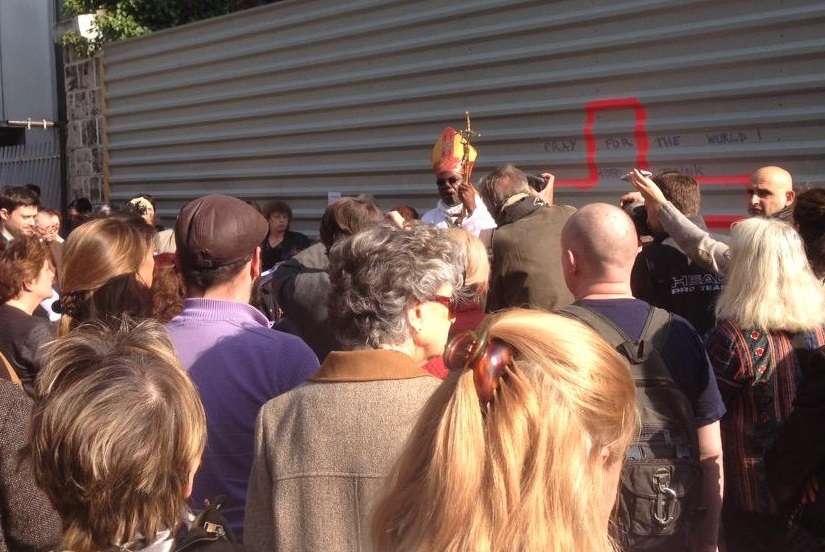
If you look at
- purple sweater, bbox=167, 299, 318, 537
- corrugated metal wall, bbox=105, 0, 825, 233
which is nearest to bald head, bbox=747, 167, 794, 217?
corrugated metal wall, bbox=105, 0, 825, 233

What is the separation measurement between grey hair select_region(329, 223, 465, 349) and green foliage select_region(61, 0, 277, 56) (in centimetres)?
1046

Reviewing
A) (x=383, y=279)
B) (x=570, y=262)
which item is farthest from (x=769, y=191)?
(x=383, y=279)

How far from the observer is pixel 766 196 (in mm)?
5664

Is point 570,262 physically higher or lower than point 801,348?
higher

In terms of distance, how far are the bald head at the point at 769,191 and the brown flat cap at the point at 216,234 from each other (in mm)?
3403

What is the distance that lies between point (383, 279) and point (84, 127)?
11566 mm

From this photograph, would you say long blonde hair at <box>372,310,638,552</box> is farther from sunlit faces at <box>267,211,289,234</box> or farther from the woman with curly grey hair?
sunlit faces at <box>267,211,289,234</box>

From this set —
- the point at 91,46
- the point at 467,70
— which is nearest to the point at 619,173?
the point at 467,70

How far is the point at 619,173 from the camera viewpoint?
717 cm

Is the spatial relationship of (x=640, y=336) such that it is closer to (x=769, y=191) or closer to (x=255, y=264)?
(x=255, y=264)

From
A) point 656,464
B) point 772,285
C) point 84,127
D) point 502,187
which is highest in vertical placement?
point 84,127

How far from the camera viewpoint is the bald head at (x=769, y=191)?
5.66 metres

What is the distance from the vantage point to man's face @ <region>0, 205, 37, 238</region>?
817 cm

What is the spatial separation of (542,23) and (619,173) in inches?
51.8
